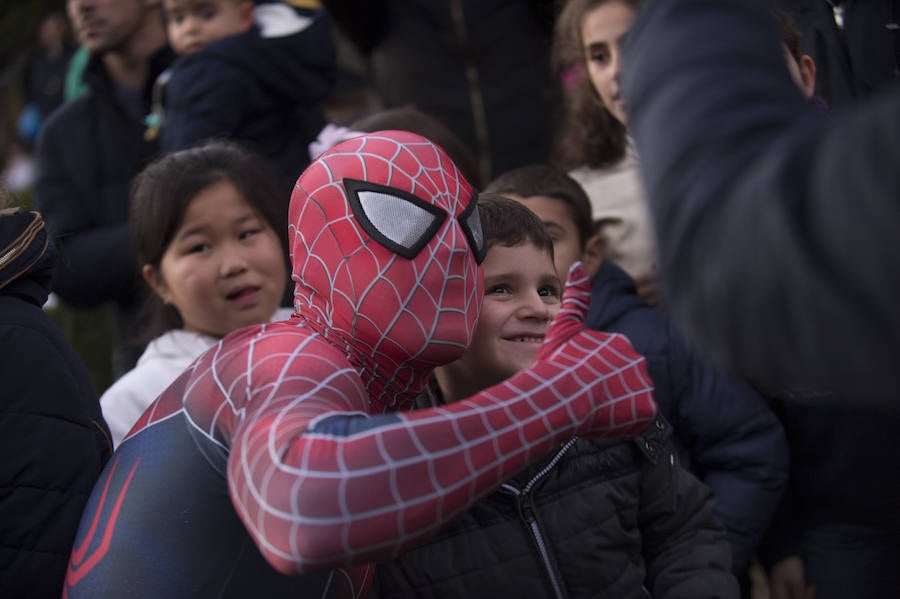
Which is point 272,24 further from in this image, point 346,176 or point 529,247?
point 346,176

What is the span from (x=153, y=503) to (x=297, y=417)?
0.39 metres

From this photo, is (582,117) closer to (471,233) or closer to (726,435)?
(726,435)

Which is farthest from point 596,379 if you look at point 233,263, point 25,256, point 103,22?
point 103,22

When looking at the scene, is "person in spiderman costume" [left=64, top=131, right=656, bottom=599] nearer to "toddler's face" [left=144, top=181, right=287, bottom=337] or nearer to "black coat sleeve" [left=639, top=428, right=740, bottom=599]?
"black coat sleeve" [left=639, top=428, right=740, bottom=599]

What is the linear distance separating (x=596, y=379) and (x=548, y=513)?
622 mm

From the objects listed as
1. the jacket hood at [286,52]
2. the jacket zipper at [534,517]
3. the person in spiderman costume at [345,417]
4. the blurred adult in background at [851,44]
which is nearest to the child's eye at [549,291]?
the jacket zipper at [534,517]

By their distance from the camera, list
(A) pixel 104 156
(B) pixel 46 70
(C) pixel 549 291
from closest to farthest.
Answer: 1. (C) pixel 549 291
2. (A) pixel 104 156
3. (B) pixel 46 70

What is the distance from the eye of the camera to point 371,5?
12.9ft

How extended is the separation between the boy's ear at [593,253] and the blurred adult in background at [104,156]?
1592 mm

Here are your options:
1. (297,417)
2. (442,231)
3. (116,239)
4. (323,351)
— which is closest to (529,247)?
(442,231)

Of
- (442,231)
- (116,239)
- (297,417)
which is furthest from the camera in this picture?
(116,239)

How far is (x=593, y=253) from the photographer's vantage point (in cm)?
313

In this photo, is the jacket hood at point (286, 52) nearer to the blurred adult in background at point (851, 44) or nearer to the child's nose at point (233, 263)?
the child's nose at point (233, 263)

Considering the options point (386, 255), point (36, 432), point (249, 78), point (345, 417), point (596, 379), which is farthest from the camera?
point (249, 78)
